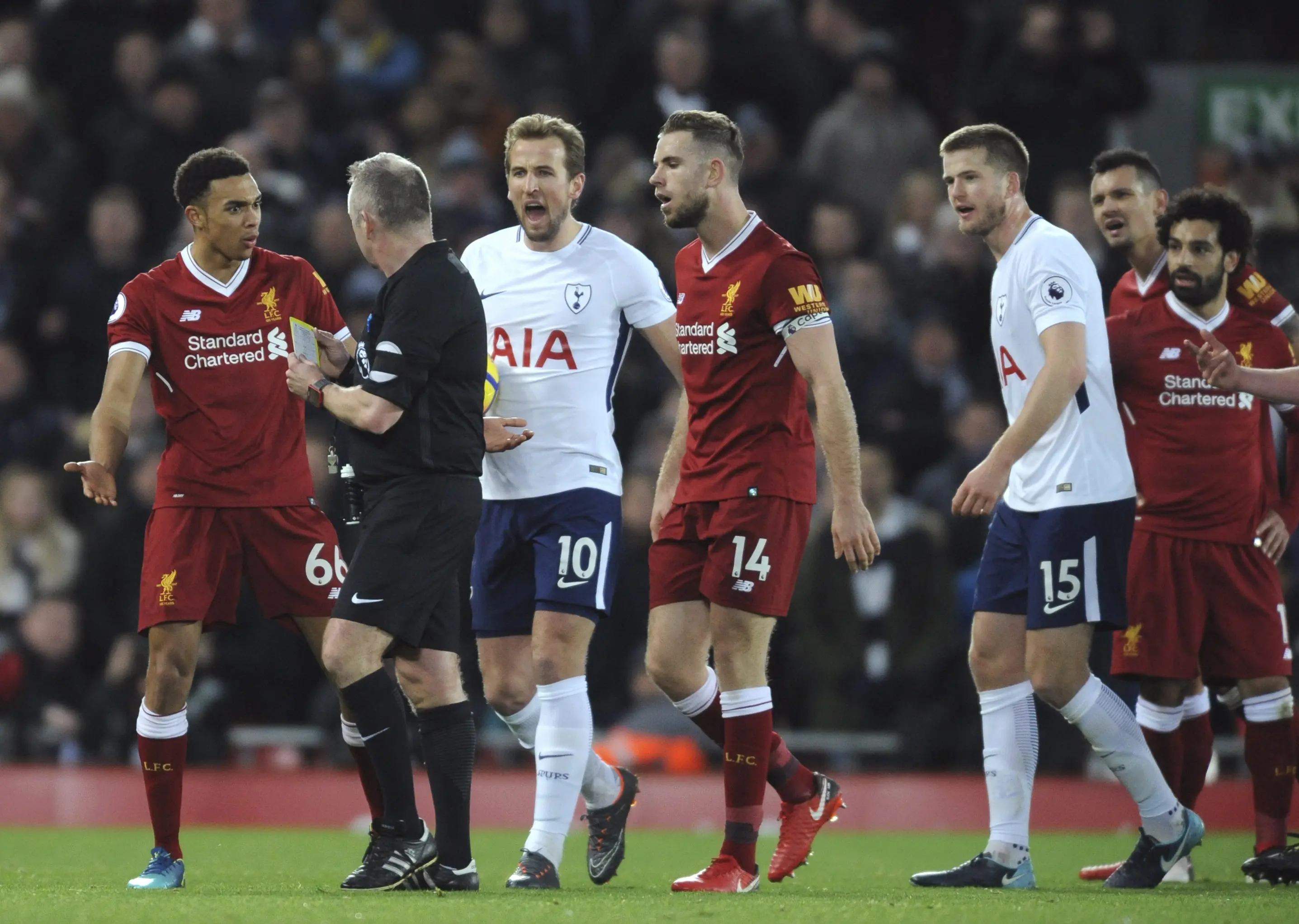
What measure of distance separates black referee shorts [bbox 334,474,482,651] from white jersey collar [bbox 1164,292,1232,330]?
323cm

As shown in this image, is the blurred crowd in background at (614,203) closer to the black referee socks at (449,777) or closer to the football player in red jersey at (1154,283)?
the football player in red jersey at (1154,283)

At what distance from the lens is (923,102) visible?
15727mm

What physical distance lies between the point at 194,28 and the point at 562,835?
10592 millimetres

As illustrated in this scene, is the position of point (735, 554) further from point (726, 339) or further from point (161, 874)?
point (161, 874)

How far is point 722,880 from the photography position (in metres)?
7.07

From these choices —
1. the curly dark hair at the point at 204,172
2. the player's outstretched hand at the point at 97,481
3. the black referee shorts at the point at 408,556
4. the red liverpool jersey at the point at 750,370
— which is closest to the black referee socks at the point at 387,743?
the black referee shorts at the point at 408,556

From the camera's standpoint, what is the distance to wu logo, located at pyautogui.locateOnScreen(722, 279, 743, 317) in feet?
23.9

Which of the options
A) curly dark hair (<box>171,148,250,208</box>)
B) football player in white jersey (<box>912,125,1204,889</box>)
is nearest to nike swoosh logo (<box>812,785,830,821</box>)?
football player in white jersey (<box>912,125,1204,889</box>)

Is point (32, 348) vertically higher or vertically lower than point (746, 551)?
higher

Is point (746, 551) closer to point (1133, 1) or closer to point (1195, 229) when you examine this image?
point (1195, 229)

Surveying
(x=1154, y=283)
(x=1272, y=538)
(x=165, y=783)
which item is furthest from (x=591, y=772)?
(x=1154, y=283)

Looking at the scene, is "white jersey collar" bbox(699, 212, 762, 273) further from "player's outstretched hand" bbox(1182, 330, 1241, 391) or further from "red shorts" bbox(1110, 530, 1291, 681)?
"red shorts" bbox(1110, 530, 1291, 681)

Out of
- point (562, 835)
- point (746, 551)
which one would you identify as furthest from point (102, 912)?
point (746, 551)

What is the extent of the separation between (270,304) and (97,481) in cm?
101
